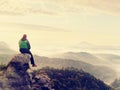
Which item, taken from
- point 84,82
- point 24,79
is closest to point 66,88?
point 84,82

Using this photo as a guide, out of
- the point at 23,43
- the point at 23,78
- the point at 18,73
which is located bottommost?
the point at 23,78

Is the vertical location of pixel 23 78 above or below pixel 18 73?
below

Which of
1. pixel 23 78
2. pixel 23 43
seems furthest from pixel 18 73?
pixel 23 43

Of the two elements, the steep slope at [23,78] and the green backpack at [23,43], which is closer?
the green backpack at [23,43]

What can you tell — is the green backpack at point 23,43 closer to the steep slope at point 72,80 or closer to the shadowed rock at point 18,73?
the shadowed rock at point 18,73

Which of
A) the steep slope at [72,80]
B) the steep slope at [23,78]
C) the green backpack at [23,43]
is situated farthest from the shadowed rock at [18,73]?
the steep slope at [72,80]

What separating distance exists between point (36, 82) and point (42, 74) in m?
2.84

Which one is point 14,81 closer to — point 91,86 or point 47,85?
point 47,85

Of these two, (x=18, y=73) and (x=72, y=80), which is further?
(x=72, y=80)

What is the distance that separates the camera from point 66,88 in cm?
9056

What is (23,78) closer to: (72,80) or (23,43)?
(23,43)

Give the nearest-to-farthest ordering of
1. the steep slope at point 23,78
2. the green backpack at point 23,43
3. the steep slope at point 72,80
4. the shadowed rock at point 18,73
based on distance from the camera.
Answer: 1. the green backpack at point 23,43
2. the steep slope at point 23,78
3. the shadowed rock at point 18,73
4. the steep slope at point 72,80

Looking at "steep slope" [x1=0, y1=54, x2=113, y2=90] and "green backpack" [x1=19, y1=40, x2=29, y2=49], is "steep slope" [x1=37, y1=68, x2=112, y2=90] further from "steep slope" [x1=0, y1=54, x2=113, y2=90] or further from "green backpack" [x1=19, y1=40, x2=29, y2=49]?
"green backpack" [x1=19, y1=40, x2=29, y2=49]

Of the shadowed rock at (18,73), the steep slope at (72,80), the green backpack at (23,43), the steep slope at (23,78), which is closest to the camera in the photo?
the green backpack at (23,43)
